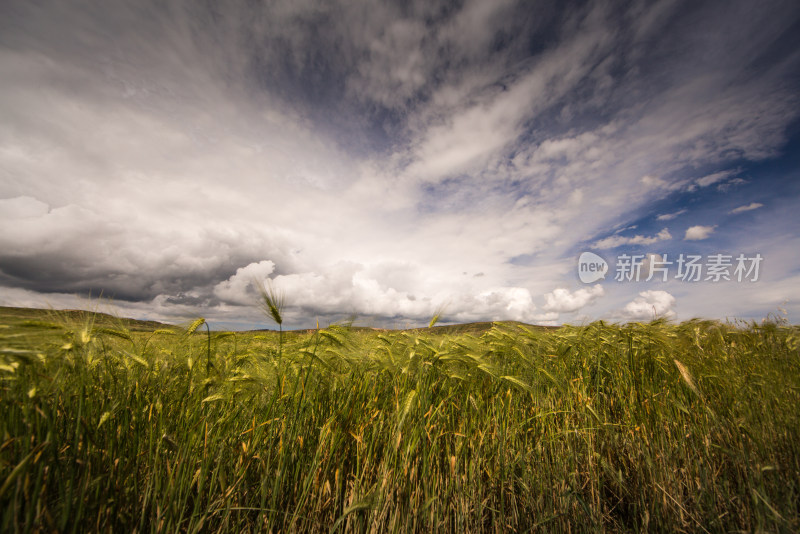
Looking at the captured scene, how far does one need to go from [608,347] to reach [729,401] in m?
1.17

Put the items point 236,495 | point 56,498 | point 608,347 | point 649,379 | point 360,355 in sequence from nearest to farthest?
point 56,498 < point 236,495 < point 360,355 < point 649,379 < point 608,347

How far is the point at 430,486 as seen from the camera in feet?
7.57

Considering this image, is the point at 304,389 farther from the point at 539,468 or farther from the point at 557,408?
the point at 557,408

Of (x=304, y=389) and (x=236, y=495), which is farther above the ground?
(x=304, y=389)

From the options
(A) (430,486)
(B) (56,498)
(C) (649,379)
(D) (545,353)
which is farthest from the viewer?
(D) (545,353)

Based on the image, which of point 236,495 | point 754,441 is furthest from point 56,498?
point 754,441

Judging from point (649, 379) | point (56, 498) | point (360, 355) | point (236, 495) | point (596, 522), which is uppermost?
point (360, 355)

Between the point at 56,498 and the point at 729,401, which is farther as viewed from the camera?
the point at 729,401

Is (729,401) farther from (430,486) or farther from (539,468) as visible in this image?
(430,486)

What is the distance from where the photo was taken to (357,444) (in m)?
2.40

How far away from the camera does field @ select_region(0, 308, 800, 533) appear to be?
4.76 ft

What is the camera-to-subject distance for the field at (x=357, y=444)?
1.45 m

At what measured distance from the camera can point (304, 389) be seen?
2385 mm

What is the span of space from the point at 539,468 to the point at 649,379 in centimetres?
192
